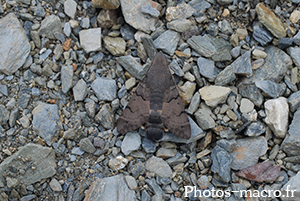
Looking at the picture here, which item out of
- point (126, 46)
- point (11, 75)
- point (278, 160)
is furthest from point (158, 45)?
point (278, 160)

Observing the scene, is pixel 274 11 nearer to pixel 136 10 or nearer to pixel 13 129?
pixel 136 10

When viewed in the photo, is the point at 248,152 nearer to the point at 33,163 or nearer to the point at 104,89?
the point at 104,89

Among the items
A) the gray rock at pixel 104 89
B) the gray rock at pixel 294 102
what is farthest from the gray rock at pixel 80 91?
the gray rock at pixel 294 102

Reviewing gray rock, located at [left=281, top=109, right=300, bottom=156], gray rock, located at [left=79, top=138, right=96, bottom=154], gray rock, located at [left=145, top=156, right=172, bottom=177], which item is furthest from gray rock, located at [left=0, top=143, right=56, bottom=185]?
gray rock, located at [left=281, top=109, right=300, bottom=156]

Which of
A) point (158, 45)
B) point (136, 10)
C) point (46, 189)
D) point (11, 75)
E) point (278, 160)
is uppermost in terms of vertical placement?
point (136, 10)

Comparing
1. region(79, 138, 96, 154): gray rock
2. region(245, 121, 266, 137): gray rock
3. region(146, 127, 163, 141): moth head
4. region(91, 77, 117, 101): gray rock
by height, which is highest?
region(91, 77, 117, 101): gray rock

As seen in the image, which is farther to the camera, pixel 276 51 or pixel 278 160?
pixel 276 51

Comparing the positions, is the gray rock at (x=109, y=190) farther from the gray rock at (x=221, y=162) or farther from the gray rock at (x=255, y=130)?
the gray rock at (x=255, y=130)

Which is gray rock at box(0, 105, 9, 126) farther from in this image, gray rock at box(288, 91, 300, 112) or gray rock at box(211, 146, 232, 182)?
gray rock at box(288, 91, 300, 112)
